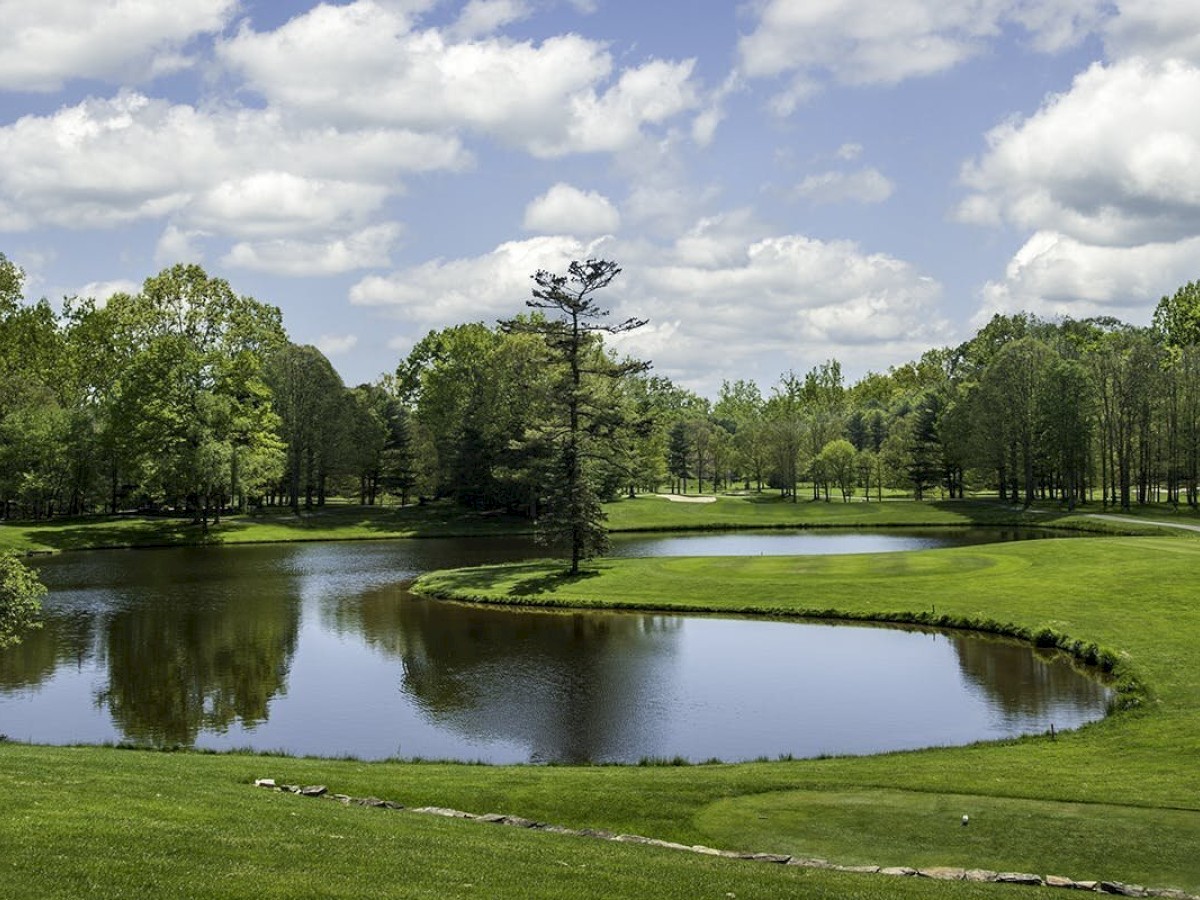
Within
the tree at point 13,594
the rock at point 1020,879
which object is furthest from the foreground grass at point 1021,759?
the tree at point 13,594

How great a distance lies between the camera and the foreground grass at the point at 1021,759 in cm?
1655

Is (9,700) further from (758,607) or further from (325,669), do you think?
(758,607)

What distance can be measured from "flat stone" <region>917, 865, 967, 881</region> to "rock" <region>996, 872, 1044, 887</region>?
52 centimetres

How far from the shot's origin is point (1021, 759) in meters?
23.0

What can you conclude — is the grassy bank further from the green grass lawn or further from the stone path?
the stone path

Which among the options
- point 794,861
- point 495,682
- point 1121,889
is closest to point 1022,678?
point 495,682

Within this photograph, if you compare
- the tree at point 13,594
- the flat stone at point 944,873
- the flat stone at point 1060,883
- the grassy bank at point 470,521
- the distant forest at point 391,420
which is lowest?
the flat stone at point 944,873

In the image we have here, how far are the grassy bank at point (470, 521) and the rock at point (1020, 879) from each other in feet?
211

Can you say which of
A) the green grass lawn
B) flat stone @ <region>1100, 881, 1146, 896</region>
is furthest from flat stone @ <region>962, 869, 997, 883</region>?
flat stone @ <region>1100, 881, 1146, 896</region>

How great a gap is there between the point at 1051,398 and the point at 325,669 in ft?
253

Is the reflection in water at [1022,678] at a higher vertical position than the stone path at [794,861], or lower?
lower

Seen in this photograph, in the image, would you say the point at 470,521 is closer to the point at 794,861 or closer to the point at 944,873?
the point at 794,861

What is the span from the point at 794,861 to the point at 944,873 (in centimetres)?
228

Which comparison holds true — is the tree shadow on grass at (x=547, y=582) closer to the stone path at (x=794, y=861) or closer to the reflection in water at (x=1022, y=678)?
the reflection in water at (x=1022, y=678)
